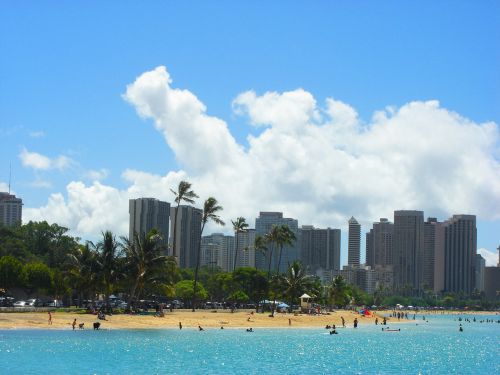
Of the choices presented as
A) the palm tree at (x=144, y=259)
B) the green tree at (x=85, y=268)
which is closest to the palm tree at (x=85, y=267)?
the green tree at (x=85, y=268)

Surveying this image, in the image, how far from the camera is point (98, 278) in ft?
272

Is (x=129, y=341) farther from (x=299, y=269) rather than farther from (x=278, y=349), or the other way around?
(x=299, y=269)

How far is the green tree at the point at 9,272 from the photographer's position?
94000mm

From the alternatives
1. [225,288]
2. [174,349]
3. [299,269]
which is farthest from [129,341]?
[225,288]

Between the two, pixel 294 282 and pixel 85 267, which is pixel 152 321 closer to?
pixel 85 267

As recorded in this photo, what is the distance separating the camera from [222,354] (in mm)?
57031

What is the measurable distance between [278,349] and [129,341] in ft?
41.5

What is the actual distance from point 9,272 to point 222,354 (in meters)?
47.0

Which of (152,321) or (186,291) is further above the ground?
(186,291)

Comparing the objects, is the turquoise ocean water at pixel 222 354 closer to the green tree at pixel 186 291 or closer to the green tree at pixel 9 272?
the green tree at pixel 9 272

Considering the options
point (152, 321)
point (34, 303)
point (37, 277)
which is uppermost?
point (37, 277)

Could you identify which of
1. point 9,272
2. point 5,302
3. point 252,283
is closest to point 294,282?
point 252,283

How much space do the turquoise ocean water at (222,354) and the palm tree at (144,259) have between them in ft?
32.1

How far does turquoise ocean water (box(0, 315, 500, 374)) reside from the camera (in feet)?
156
